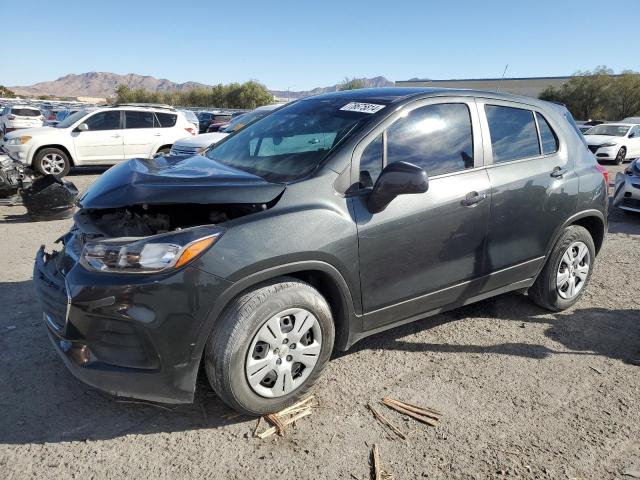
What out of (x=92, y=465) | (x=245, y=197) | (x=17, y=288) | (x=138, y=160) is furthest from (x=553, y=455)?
(x=17, y=288)

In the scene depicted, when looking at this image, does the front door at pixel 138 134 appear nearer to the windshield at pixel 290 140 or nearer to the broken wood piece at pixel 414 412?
the windshield at pixel 290 140

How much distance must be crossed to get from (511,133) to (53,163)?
1102 centimetres

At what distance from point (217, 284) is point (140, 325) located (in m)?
0.42

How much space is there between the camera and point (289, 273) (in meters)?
2.73

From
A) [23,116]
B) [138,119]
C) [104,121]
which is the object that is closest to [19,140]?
[104,121]

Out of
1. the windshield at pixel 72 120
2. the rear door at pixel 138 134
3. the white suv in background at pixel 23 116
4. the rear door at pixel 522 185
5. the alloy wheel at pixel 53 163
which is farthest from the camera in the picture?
the white suv in background at pixel 23 116

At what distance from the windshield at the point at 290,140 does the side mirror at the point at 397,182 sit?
41 centimetres

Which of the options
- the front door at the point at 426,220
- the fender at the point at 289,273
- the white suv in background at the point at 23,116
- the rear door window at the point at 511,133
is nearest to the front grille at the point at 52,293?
the fender at the point at 289,273

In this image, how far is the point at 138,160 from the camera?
348cm

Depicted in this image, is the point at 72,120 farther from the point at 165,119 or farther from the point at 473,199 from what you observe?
the point at 473,199

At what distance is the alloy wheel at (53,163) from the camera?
11.4m

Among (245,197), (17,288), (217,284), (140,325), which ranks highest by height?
(245,197)

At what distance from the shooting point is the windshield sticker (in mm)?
3201

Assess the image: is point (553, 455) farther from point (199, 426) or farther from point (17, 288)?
point (17, 288)
